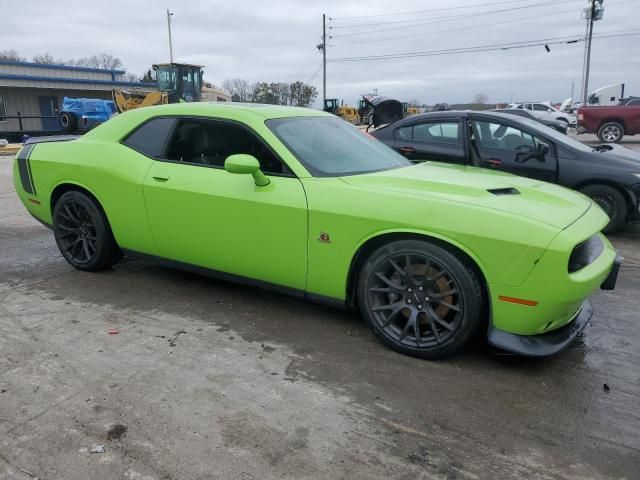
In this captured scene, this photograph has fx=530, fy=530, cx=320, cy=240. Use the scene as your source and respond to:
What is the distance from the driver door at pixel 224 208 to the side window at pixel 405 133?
11.5 feet

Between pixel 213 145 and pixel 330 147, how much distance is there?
88cm

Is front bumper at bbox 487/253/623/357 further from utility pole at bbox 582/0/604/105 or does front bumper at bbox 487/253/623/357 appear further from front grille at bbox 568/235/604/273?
utility pole at bbox 582/0/604/105

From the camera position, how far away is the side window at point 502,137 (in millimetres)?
6254

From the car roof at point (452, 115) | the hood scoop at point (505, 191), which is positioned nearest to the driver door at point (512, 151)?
the car roof at point (452, 115)

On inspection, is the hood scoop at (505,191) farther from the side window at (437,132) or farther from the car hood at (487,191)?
the side window at (437,132)

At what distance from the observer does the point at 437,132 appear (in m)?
6.61

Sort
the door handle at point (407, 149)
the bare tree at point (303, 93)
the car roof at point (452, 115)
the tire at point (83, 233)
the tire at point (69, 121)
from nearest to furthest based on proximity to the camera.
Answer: the tire at point (83, 233) → the car roof at point (452, 115) → the door handle at point (407, 149) → the tire at point (69, 121) → the bare tree at point (303, 93)

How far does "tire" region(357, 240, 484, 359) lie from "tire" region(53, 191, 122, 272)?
238 centimetres

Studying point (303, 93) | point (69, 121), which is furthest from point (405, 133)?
point (303, 93)

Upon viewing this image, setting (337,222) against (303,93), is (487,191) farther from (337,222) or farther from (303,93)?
(303,93)

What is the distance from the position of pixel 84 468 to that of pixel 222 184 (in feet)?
6.61

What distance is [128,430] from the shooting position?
2.48 m

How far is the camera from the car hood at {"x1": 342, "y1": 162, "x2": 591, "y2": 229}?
2.99 m

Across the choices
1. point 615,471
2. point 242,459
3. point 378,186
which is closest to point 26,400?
point 242,459
